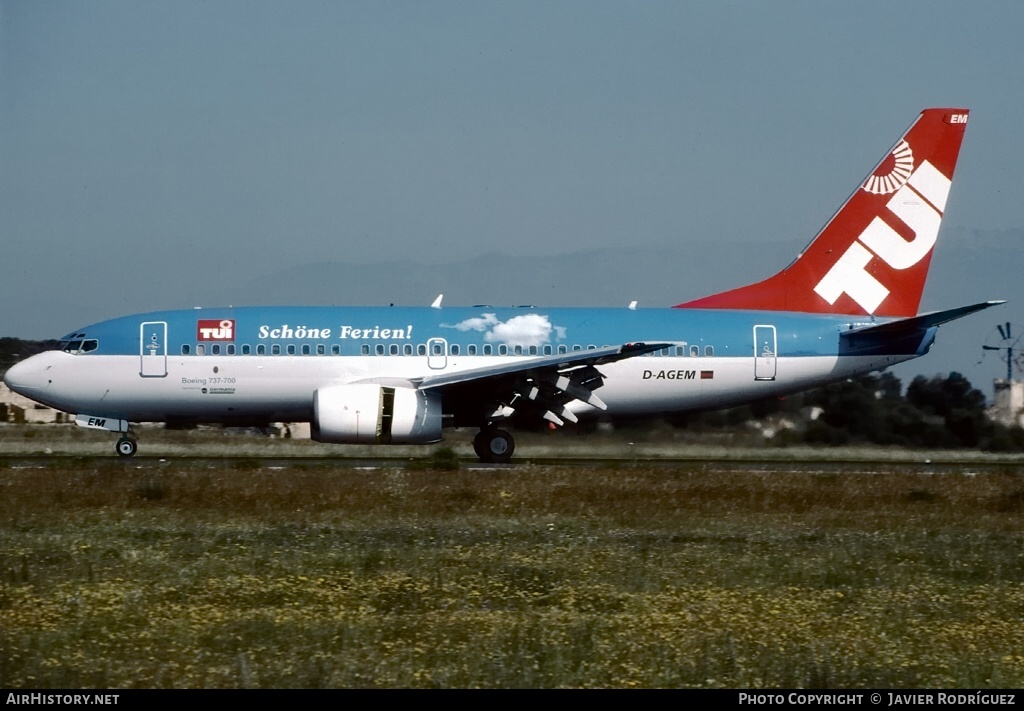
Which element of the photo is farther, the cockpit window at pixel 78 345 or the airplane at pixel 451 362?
the cockpit window at pixel 78 345

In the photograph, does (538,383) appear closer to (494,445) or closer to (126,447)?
(494,445)

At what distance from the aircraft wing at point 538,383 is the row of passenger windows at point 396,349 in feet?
1.49

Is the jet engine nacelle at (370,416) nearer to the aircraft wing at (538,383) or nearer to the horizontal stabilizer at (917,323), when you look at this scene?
the aircraft wing at (538,383)

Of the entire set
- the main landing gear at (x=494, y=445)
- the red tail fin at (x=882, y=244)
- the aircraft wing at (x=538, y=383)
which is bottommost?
the main landing gear at (x=494, y=445)

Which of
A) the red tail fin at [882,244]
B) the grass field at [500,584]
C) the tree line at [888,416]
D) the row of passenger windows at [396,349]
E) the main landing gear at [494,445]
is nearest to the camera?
the grass field at [500,584]

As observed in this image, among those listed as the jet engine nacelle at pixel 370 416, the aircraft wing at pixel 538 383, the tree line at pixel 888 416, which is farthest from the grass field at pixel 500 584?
the tree line at pixel 888 416

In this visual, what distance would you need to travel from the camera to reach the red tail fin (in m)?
31.6

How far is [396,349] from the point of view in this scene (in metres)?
28.6

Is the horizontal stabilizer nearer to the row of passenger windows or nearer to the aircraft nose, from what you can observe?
the row of passenger windows

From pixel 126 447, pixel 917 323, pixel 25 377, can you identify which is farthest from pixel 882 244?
pixel 25 377

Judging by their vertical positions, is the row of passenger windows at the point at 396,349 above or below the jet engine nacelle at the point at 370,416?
above

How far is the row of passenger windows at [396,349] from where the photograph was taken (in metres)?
28.2

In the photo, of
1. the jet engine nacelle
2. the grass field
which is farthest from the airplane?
the grass field
